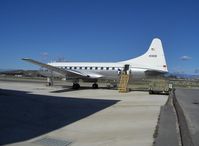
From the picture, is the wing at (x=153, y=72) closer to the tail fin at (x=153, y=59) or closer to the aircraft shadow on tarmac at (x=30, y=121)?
the tail fin at (x=153, y=59)

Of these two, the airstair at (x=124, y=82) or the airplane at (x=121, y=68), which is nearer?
the airstair at (x=124, y=82)

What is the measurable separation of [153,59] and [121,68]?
350 centimetres

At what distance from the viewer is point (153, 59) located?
1362 inches

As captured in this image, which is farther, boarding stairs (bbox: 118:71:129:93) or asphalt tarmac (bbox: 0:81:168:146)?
boarding stairs (bbox: 118:71:129:93)

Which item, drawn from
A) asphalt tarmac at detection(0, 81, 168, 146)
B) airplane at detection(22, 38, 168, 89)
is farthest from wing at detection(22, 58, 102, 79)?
asphalt tarmac at detection(0, 81, 168, 146)

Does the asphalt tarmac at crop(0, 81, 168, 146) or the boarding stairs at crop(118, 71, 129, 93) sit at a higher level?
the boarding stairs at crop(118, 71, 129, 93)

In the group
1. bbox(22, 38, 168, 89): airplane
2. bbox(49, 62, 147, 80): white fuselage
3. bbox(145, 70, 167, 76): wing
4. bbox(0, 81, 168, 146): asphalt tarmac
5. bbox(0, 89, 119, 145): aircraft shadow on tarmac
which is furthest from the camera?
bbox(49, 62, 147, 80): white fuselage

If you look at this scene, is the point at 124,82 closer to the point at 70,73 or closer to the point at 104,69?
the point at 104,69

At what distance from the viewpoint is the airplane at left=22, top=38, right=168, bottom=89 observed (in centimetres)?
3397

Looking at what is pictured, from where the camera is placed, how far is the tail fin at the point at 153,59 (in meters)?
34.2

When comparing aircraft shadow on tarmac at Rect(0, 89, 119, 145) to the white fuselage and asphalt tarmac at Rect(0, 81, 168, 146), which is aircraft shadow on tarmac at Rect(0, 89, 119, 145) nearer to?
asphalt tarmac at Rect(0, 81, 168, 146)

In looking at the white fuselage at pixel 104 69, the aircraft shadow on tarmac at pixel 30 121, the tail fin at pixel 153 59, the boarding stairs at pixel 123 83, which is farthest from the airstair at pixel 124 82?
the aircraft shadow on tarmac at pixel 30 121

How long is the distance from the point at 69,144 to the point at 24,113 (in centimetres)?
588

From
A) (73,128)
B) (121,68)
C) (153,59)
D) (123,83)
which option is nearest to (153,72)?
(153,59)
